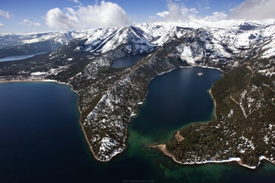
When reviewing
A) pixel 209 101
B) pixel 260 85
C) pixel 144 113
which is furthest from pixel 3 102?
pixel 260 85

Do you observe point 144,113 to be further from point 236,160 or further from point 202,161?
point 236,160

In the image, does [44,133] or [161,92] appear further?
[161,92]

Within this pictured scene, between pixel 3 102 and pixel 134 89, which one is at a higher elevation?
pixel 134 89

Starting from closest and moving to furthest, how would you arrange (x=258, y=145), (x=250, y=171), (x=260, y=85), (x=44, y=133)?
(x=250, y=171) < (x=258, y=145) < (x=44, y=133) < (x=260, y=85)

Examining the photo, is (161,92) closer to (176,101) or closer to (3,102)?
(176,101)

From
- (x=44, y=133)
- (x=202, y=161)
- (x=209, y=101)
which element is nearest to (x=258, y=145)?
(x=202, y=161)

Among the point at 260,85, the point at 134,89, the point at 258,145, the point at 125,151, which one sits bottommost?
the point at 125,151

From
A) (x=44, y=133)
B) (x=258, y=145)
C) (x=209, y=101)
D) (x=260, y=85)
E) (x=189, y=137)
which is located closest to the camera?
(x=258, y=145)
